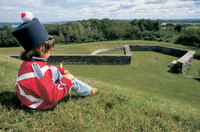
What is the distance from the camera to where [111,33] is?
156 feet

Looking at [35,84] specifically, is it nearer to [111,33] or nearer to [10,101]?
[10,101]

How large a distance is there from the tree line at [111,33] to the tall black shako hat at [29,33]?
1112 inches

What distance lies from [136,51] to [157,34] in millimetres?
14454

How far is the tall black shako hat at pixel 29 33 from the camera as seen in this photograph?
61.3 inches

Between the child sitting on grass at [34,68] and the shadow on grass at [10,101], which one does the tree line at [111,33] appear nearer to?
the shadow on grass at [10,101]

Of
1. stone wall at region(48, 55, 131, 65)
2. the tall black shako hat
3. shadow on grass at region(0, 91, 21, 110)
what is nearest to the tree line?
stone wall at region(48, 55, 131, 65)

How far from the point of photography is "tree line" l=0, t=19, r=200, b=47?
24.5m

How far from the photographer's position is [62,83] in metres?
1.89

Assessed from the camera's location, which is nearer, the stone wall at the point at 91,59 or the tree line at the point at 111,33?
Answer: the stone wall at the point at 91,59

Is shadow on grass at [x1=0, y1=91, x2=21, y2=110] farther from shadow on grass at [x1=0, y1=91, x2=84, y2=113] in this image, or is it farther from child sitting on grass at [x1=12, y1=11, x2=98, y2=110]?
child sitting on grass at [x1=12, y1=11, x2=98, y2=110]

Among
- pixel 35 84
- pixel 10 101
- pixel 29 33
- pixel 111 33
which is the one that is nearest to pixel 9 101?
pixel 10 101

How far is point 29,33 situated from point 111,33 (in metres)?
48.0

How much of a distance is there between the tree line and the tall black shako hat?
28254 mm

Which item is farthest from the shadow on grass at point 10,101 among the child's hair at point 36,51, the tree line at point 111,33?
the tree line at point 111,33
